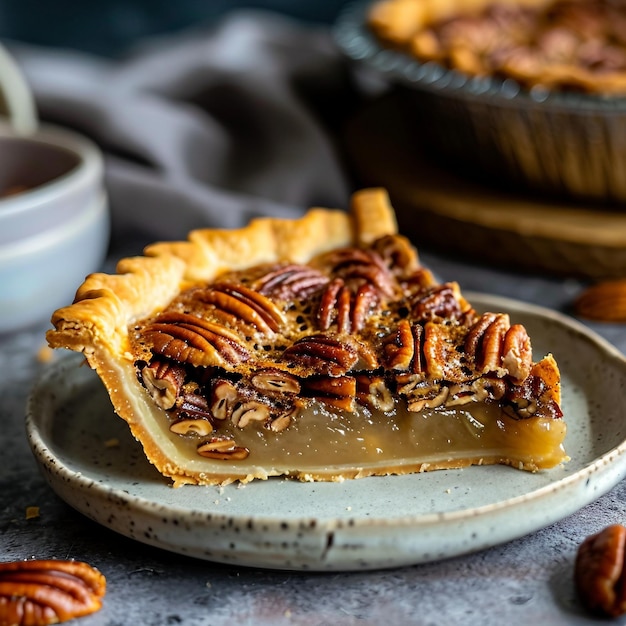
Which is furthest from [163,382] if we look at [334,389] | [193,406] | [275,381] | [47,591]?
[47,591]

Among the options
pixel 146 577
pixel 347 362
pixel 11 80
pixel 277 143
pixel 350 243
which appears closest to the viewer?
pixel 146 577

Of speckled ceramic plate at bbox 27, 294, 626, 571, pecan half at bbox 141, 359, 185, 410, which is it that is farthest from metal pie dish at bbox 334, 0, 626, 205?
pecan half at bbox 141, 359, 185, 410

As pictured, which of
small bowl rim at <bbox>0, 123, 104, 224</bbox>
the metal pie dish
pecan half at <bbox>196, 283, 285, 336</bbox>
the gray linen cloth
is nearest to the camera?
pecan half at <bbox>196, 283, 285, 336</bbox>

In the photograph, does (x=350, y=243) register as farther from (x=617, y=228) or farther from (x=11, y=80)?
(x=11, y=80)

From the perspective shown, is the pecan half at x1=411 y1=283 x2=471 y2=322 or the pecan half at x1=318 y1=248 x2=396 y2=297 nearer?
the pecan half at x1=411 y1=283 x2=471 y2=322

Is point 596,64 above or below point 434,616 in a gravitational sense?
above

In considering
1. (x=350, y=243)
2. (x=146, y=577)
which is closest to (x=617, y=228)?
(x=350, y=243)

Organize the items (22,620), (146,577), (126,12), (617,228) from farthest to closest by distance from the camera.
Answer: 1. (126,12)
2. (617,228)
3. (146,577)
4. (22,620)

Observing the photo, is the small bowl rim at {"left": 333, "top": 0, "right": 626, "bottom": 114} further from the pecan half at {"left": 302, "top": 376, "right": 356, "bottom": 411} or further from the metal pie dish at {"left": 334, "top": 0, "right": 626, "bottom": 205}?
the pecan half at {"left": 302, "top": 376, "right": 356, "bottom": 411}
